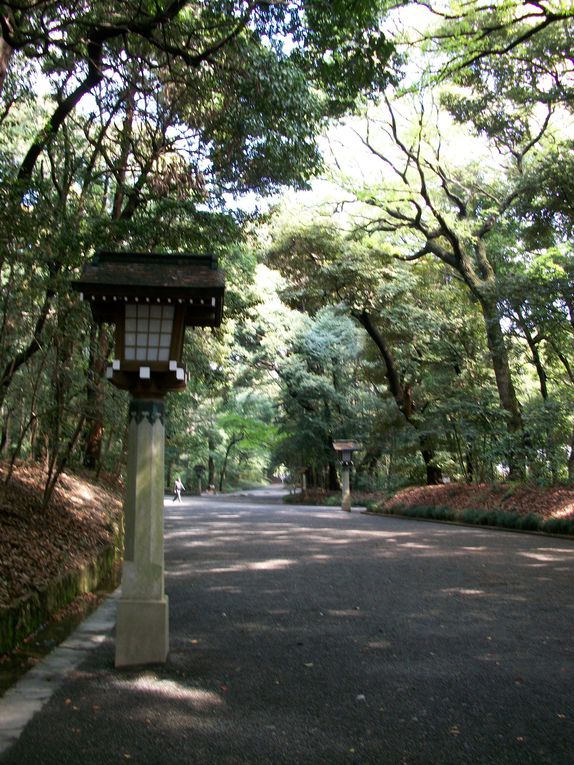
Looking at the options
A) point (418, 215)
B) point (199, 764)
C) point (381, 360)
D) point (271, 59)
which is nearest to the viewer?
point (199, 764)

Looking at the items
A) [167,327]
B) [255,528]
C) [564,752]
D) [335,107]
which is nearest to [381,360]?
[255,528]

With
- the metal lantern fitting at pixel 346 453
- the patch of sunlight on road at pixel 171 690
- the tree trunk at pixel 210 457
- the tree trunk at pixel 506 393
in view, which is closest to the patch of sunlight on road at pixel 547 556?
the tree trunk at pixel 506 393

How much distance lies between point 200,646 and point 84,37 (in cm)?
777

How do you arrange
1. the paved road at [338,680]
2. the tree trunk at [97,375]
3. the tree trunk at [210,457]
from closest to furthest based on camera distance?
the paved road at [338,680] → the tree trunk at [97,375] → the tree trunk at [210,457]

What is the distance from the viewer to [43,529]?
8.10 meters

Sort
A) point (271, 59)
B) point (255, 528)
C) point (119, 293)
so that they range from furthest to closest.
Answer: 1. point (255, 528)
2. point (271, 59)
3. point (119, 293)

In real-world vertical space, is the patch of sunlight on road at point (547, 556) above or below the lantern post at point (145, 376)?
below

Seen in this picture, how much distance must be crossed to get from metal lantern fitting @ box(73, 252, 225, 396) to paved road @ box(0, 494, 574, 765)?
225 cm

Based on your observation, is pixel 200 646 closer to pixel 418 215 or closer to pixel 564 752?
pixel 564 752

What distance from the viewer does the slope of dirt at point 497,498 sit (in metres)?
14.5

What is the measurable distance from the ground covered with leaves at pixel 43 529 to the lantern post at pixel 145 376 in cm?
133

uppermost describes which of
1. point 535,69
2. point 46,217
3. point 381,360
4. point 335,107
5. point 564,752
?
point 535,69

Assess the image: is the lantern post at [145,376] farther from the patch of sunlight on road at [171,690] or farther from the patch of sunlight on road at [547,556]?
the patch of sunlight on road at [547,556]

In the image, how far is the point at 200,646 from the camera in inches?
204
